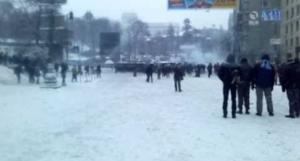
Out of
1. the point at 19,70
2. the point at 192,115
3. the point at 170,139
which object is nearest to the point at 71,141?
the point at 170,139

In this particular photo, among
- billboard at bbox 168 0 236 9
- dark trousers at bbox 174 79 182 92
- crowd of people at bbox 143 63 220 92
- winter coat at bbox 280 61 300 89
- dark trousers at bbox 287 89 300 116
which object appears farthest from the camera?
billboard at bbox 168 0 236 9

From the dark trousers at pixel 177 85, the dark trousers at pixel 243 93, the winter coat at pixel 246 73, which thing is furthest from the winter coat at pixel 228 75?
the dark trousers at pixel 177 85

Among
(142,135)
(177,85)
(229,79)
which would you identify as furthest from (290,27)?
(142,135)

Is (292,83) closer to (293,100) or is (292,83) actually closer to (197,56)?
(293,100)

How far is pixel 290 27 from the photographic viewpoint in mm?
96812

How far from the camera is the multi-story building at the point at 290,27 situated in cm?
9125

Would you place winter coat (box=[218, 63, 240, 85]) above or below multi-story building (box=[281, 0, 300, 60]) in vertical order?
below

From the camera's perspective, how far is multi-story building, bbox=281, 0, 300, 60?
91250 mm

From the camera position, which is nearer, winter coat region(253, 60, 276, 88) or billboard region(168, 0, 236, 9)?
winter coat region(253, 60, 276, 88)

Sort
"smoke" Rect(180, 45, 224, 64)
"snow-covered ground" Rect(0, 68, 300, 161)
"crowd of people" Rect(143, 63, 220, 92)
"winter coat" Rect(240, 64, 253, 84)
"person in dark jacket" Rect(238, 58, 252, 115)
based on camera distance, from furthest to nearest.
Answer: "smoke" Rect(180, 45, 224, 64), "crowd of people" Rect(143, 63, 220, 92), "person in dark jacket" Rect(238, 58, 252, 115), "winter coat" Rect(240, 64, 253, 84), "snow-covered ground" Rect(0, 68, 300, 161)

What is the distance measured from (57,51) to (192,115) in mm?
60524

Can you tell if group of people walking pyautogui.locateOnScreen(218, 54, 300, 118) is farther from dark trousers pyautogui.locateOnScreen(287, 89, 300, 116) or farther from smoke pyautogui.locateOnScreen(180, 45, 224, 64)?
smoke pyautogui.locateOnScreen(180, 45, 224, 64)

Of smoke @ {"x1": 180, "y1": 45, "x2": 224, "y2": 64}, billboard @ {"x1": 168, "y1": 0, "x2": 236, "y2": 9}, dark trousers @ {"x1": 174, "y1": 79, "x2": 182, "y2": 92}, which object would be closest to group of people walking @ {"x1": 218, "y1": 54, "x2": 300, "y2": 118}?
dark trousers @ {"x1": 174, "y1": 79, "x2": 182, "y2": 92}

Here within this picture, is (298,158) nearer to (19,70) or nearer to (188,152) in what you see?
(188,152)
